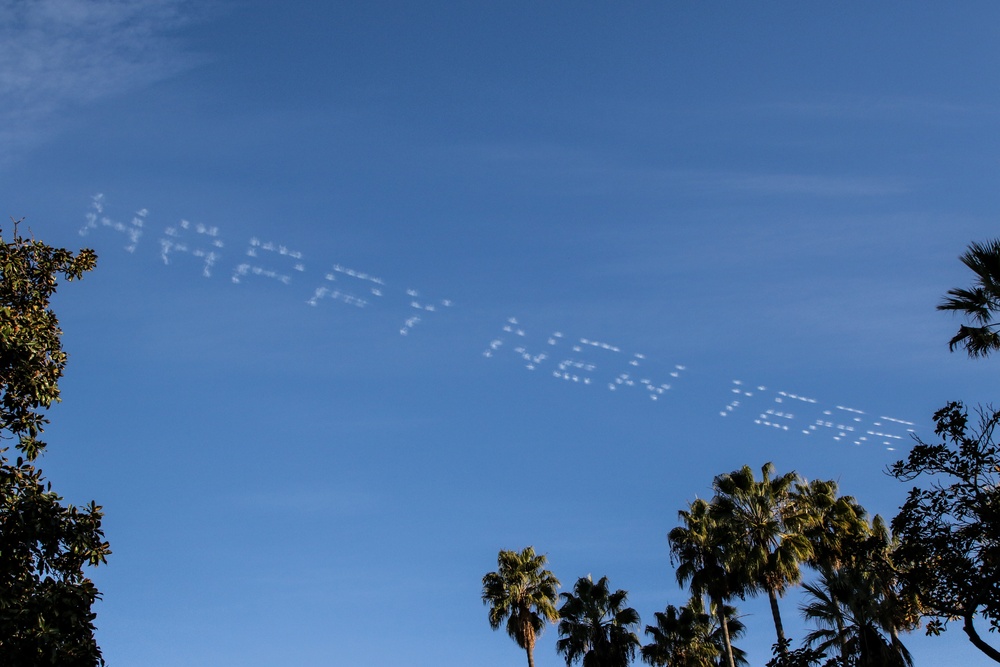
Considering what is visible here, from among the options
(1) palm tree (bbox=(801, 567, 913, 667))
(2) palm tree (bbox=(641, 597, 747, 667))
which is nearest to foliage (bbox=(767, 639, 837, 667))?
(1) palm tree (bbox=(801, 567, 913, 667))

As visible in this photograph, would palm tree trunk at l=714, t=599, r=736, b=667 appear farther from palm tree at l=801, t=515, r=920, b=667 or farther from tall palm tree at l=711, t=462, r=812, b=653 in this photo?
palm tree at l=801, t=515, r=920, b=667

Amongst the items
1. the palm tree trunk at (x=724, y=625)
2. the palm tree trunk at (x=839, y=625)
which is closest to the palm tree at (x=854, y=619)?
the palm tree trunk at (x=839, y=625)

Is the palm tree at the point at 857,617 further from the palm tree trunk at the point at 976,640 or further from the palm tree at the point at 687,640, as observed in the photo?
the palm tree at the point at 687,640

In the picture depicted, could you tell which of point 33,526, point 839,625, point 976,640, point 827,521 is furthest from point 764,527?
point 33,526

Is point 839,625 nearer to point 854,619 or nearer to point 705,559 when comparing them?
point 854,619

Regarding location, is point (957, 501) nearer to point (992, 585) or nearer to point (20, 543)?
point (992, 585)

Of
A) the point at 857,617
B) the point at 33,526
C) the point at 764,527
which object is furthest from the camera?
the point at 764,527
